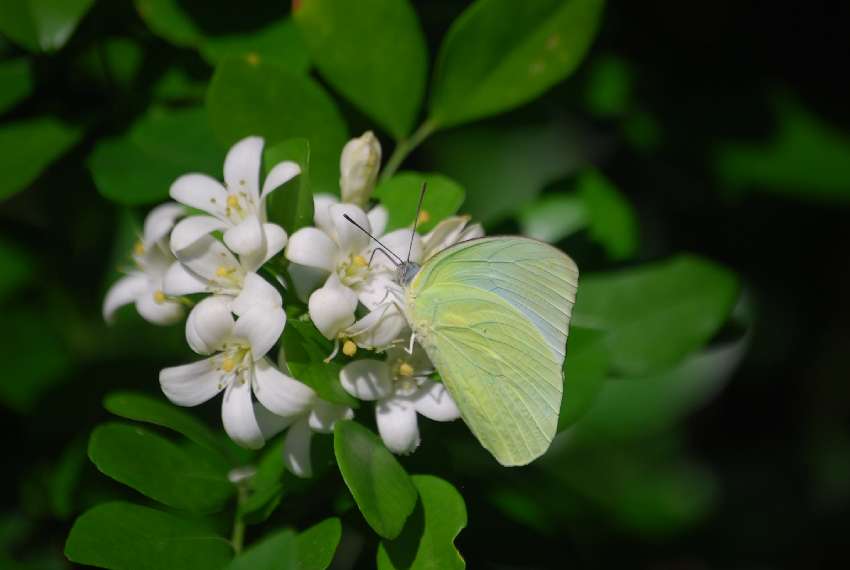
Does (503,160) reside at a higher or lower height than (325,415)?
lower

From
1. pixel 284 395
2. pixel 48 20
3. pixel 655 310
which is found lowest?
pixel 655 310

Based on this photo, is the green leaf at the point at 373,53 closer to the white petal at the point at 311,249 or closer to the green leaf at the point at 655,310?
the white petal at the point at 311,249

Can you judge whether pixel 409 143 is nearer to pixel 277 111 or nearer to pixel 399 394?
pixel 277 111

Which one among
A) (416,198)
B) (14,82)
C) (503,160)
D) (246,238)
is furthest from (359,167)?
(503,160)

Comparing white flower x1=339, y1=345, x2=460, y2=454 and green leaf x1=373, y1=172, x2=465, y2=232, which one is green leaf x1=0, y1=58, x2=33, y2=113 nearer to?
green leaf x1=373, y1=172, x2=465, y2=232

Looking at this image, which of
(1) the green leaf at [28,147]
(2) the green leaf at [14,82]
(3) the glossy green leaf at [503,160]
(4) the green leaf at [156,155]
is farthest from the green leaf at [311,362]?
(3) the glossy green leaf at [503,160]

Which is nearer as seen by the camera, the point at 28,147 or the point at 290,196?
the point at 290,196

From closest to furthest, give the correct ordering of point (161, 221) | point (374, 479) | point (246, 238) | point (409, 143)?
1. point (374, 479)
2. point (246, 238)
3. point (161, 221)
4. point (409, 143)
